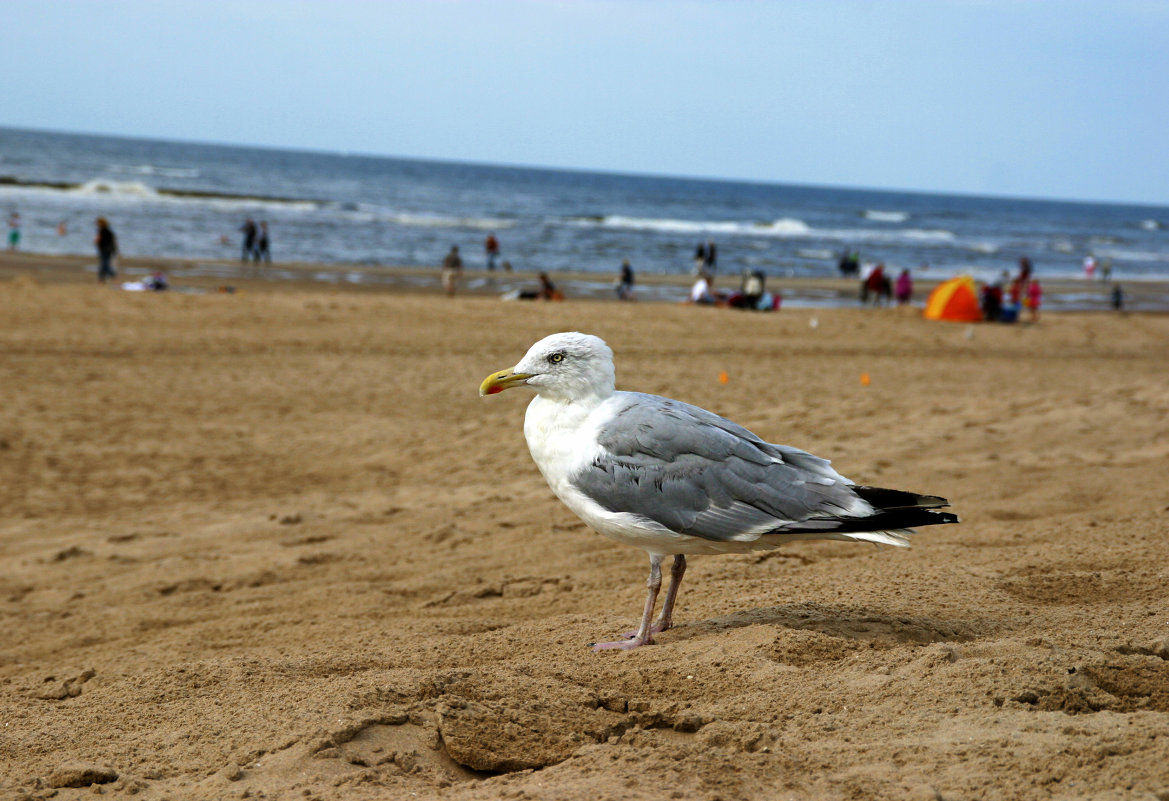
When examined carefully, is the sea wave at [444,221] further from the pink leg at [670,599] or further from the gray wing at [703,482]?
the gray wing at [703,482]

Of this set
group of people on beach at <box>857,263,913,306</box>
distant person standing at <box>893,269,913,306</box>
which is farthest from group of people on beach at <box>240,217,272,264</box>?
distant person standing at <box>893,269,913,306</box>

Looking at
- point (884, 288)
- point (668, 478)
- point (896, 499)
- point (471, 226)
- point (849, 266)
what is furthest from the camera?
point (471, 226)

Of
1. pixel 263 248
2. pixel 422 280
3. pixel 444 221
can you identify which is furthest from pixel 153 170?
pixel 422 280

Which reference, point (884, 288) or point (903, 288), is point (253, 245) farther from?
point (903, 288)

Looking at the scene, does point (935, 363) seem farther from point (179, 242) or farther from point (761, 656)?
point (179, 242)

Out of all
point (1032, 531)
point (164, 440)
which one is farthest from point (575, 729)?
point (164, 440)

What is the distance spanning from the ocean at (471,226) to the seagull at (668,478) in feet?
83.0

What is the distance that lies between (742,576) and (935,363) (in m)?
12.4

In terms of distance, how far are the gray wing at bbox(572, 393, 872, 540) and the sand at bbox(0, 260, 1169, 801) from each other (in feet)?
1.54

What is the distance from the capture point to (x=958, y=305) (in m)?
22.8

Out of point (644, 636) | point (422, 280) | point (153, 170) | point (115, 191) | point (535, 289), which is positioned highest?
point (153, 170)

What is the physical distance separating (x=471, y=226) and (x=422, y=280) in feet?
76.8

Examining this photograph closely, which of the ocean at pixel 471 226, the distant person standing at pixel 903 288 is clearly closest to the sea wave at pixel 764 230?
the ocean at pixel 471 226

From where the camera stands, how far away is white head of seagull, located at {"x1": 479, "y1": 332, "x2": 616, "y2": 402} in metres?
4.09
